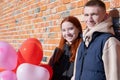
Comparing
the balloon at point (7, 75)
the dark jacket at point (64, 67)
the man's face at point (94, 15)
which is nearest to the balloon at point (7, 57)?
the balloon at point (7, 75)

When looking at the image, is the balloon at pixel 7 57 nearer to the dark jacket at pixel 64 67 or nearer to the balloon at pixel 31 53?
the balloon at pixel 31 53

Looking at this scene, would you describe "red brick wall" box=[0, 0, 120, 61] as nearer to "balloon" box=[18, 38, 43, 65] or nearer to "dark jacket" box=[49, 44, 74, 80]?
"dark jacket" box=[49, 44, 74, 80]

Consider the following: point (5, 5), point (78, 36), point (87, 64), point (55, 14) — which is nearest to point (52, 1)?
point (55, 14)

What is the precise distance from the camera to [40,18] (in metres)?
4.52

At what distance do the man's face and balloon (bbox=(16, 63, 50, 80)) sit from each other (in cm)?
67

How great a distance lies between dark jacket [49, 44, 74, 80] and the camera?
9.96 ft

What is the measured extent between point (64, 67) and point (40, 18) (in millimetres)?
1614

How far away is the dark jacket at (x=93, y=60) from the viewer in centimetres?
230

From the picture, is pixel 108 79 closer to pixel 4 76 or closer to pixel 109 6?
pixel 109 6

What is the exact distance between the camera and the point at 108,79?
224cm

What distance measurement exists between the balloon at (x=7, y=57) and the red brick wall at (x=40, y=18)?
2.88ft

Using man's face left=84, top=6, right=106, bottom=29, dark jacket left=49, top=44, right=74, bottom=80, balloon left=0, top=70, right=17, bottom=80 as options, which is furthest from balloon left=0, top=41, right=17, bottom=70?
man's face left=84, top=6, right=106, bottom=29

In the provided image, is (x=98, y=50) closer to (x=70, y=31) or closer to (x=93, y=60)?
(x=93, y=60)

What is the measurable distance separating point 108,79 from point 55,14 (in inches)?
75.8
